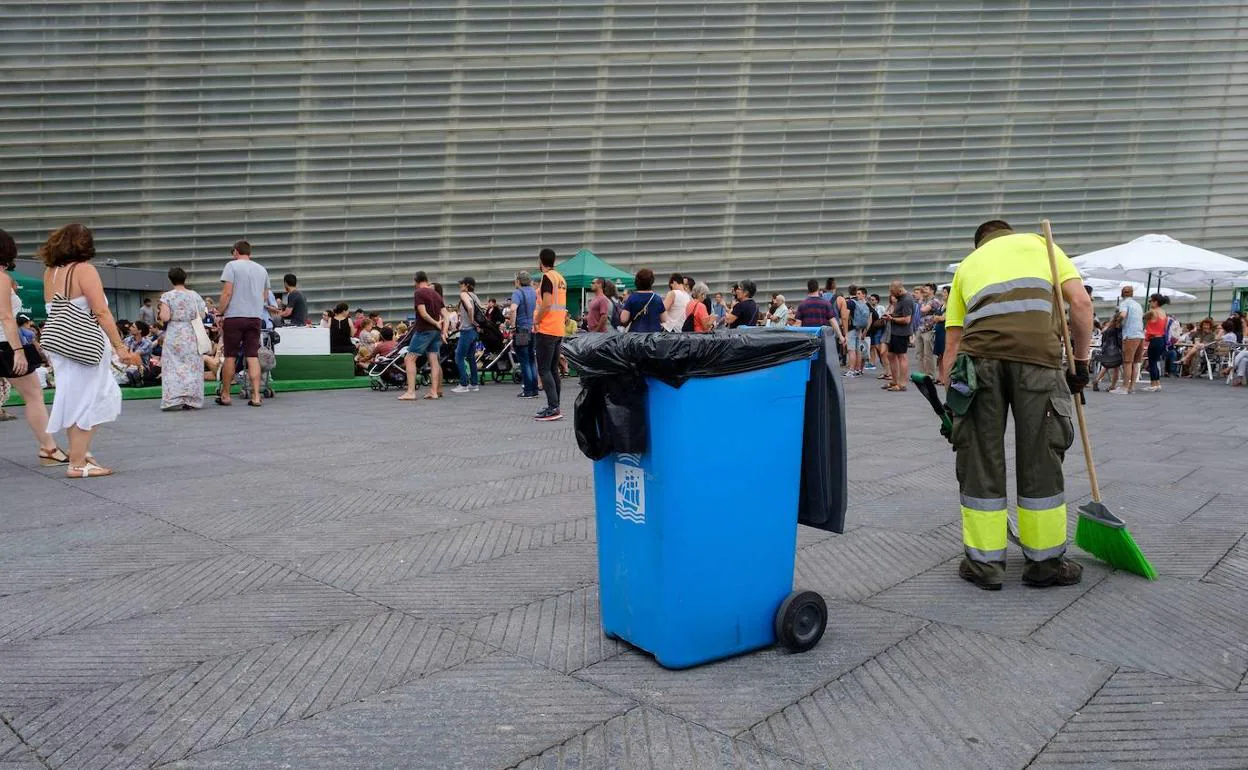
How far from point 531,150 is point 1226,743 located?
97.3ft

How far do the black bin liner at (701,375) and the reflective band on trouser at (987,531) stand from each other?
0.98 m

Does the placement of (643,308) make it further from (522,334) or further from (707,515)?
(707,515)

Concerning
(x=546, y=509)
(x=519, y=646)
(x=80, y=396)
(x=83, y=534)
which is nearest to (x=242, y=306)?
(x=80, y=396)

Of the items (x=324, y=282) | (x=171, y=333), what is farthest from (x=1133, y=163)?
(x=171, y=333)

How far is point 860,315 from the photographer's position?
19.0 metres

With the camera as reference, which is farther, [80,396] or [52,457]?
[52,457]

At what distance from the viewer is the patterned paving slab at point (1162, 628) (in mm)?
3421

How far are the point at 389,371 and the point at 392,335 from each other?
1706 mm

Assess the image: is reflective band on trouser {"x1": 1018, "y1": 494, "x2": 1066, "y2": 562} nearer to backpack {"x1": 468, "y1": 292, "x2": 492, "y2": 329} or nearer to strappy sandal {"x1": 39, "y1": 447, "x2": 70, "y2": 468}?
strappy sandal {"x1": 39, "y1": 447, "x2": 70, "y2": 468}

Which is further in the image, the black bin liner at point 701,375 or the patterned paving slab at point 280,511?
the patterned paving slab at point 280,511

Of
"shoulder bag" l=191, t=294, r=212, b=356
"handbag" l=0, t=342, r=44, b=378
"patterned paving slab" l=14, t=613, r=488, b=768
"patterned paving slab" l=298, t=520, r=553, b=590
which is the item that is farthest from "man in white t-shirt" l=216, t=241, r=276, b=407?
"patterned paving slab" l=14, t=613, r=488, b=768

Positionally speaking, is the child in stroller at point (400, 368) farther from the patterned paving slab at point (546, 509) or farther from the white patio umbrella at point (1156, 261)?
the white patio umbrella at point (1156, 261)

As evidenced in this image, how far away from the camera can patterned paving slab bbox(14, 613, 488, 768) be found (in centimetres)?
279

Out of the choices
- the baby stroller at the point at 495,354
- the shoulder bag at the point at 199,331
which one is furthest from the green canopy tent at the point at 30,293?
the baby stroller at the point at 495,354
